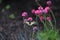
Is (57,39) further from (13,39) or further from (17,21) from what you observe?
(17,21)

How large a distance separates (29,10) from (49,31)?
2.43 meters

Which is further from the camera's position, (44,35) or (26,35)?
(26,35)

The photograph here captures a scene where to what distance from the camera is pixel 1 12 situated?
241 inches

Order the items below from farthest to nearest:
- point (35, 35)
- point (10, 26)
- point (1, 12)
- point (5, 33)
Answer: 1. point (1, 12)
2. point (10, 26)
3. point (5, 33)
4. point (35, 35)

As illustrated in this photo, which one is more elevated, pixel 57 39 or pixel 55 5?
pixel 57 39

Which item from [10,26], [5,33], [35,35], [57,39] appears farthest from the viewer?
[10,26]

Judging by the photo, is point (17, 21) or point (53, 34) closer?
point (53, 34)

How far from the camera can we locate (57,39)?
3.55 meters

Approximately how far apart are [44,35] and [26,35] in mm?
424

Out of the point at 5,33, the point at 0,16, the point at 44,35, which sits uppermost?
the point at 44,35

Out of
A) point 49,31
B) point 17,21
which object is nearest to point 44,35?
point 49,31

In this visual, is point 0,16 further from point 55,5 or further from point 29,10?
point 55,5

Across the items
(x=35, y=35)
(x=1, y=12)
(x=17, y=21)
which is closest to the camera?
(x=35, y=35)

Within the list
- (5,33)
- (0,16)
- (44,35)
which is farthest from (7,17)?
(44,35)
